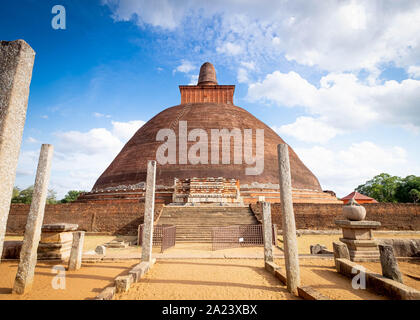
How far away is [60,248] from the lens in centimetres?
518

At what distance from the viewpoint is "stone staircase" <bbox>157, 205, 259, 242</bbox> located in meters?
8.86

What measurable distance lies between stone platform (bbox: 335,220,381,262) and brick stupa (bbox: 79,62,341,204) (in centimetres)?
Answer: 851

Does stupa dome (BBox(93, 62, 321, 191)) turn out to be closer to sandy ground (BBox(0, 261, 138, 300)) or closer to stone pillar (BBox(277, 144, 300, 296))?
sandy ground (BBox(0, 261, 138, 300))

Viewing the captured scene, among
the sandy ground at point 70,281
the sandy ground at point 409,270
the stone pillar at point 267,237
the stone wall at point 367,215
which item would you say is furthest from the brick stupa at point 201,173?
the sandy ground at point 409,270

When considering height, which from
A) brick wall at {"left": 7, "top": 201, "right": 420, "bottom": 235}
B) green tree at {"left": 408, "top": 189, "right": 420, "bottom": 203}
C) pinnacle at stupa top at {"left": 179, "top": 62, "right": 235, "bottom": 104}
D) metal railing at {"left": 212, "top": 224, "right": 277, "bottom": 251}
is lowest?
metal railing at {"left": 212, "top": 224, "right": 277, "bottom": 251}

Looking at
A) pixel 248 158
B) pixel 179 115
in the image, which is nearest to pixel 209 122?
pixel 179 115

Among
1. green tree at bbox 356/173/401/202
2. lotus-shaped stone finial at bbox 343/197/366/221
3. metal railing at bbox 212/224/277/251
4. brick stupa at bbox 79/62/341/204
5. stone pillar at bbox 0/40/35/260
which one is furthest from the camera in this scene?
green tree at bbox 356/173/401/202

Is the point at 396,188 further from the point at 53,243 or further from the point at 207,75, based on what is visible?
the point at 53,243

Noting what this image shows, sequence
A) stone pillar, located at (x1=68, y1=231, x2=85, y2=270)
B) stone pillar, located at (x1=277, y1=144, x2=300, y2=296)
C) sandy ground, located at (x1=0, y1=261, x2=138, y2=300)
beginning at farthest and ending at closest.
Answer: stone pillar, located at (x1=68, y1=231, x2=85, y2=270)
stone pillar, located at (x1=277, y1=144, x2=300, y2=296)
sandy ground, located at (x1=0, y1=261, x2=138, y2=300)

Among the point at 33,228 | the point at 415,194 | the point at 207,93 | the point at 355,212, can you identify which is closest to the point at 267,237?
the point at 355,212

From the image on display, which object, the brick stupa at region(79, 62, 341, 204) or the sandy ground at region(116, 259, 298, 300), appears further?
the brick stupa at region(79, 62, 341, 204)

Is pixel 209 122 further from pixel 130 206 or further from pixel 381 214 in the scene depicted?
pixel 381 214

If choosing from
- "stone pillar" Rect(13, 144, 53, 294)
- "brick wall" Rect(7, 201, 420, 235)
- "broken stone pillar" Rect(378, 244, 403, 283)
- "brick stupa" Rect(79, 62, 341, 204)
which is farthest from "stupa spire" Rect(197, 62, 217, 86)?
"broken stone pillar" Rect(378, 244, 403, 283)

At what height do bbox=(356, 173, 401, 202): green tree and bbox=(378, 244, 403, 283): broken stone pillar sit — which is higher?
bbox=(356, 173, 401, 202): green tree
